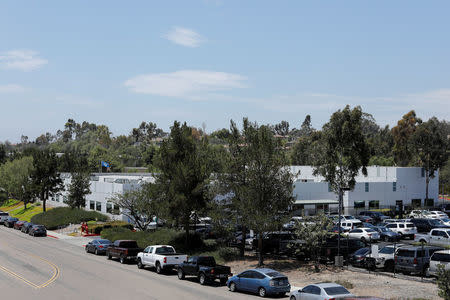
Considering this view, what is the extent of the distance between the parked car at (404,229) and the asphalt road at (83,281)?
25350 mm

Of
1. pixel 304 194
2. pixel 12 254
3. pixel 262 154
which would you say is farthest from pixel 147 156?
pixel 262 154

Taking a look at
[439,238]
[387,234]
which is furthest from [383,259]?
[387,234]

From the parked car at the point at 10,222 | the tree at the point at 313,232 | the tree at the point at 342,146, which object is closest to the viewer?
the tree at the point at 313,232

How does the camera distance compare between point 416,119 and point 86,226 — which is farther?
point 416,119

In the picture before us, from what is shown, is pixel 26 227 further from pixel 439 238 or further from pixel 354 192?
pixel 439 238

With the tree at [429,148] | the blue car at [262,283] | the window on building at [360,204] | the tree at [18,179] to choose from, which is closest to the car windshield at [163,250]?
the blue car at [262,283]

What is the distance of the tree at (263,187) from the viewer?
1320 inches

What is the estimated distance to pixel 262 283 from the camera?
2467 centimetres

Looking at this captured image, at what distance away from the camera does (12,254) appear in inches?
1670

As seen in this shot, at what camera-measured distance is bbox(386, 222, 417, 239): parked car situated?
47.1 metres

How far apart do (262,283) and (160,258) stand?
10399mm

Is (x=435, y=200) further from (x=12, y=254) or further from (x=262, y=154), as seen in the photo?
(x=12, y=254)

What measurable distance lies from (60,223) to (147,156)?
317 ft

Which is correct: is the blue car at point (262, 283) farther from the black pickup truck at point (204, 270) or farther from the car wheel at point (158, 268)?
the car wheel at point (158, 268)
